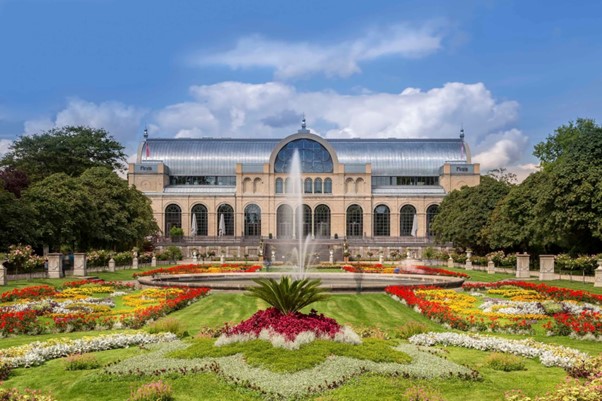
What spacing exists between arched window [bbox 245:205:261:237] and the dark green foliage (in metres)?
71.9

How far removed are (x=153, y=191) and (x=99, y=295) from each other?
2404 inches

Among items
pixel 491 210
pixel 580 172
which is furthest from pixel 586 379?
pixel 491 210

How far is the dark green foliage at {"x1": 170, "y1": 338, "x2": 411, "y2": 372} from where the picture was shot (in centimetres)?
1152

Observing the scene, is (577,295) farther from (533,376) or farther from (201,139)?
(201,139)

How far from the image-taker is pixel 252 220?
85.6 metres

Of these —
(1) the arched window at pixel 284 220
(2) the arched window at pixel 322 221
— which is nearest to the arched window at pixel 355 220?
(2) the arched window at pixel 322 221

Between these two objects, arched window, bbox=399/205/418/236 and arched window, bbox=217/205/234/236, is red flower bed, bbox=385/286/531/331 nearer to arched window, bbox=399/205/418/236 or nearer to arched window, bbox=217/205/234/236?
arched window, bbox=399/205/418/236

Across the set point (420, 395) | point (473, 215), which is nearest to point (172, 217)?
point (473, 215)

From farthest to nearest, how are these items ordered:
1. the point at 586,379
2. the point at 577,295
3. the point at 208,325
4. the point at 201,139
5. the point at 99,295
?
the point at 201,139 → the point at 99,295 → the point at 577,295 → the point at 208,325 → the point at 586,379

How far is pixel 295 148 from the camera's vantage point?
8525 cm

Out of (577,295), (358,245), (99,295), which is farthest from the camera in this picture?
(358,245)

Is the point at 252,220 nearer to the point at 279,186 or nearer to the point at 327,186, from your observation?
the point at 279,186

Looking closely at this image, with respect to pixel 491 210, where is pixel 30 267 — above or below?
below

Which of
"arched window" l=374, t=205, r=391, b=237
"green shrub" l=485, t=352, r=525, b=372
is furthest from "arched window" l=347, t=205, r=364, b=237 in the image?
"green shrub" l=485, t=352, r=525, b=372
